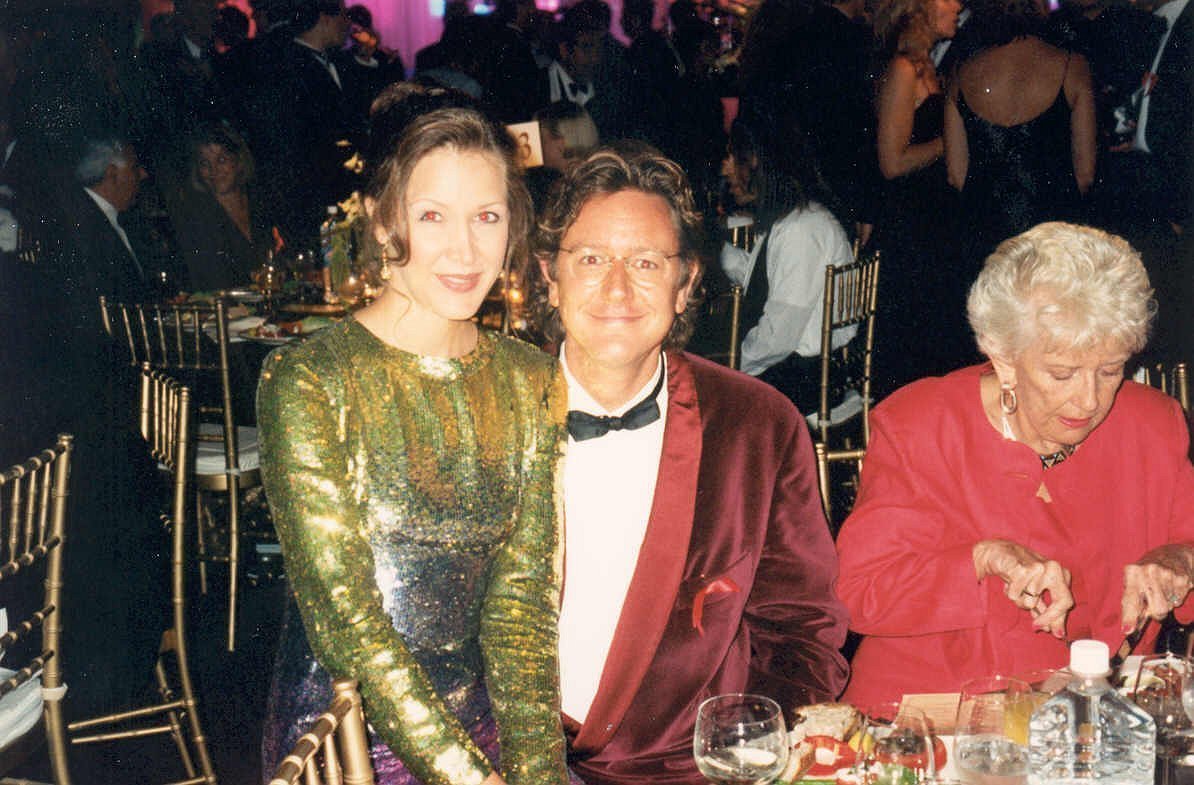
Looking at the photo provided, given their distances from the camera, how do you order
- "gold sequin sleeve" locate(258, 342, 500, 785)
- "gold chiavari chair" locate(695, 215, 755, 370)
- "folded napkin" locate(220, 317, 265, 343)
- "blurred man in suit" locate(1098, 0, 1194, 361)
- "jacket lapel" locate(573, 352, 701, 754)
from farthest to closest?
"blurred man in suit" locate(1098, 0, 1194, 361) < "folded napkin" locate(220, 317, 265, 343) < "gold chiavari chair" locate(695, 215, 755, 370) < "jacket lapel" locate(573, 352, 701, 754) < "gold sequin sleeve" locate(258, 342, 500, 785)

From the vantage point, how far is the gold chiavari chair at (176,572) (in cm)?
295

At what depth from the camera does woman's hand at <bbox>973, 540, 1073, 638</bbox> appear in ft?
6.01

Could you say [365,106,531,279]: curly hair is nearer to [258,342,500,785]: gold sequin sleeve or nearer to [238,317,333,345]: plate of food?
[258,342,500,785]: gold sequin sleeve

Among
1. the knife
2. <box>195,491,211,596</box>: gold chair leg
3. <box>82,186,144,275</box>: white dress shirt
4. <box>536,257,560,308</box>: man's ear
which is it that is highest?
<box>82,186,144,275</box>: white dress shirt

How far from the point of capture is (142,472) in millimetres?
3141

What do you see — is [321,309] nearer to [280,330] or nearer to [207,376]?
[280,330]

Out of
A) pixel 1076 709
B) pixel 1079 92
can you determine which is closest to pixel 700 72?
pixel 1079 92

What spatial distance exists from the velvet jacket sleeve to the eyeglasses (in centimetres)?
37

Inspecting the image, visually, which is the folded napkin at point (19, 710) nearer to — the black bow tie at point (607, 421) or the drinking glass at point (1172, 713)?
the black bow tie at point (607, 421)

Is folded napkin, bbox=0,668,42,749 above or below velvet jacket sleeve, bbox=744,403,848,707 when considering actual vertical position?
below

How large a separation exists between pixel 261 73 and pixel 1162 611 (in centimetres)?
634

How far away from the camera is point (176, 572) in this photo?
3.08m

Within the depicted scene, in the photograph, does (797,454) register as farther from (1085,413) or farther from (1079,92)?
(1079,92)

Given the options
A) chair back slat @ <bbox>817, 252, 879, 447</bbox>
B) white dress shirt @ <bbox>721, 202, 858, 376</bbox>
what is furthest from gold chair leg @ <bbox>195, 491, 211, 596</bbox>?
chair back slat @ <bbox>817, 252, 879, 447</bbox>
